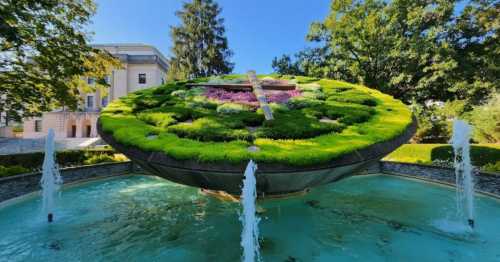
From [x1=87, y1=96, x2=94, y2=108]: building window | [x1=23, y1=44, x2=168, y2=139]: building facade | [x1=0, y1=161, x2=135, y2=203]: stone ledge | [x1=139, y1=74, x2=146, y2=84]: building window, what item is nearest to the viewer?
[x1=0, y1=161, x2=135, y2=203]: stone ledge

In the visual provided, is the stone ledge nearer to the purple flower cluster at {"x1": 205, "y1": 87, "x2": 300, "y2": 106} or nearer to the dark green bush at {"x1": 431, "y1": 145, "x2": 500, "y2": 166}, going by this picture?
the purple flower cluster at {"x1": 205, "y1": 87, "x2": 300, "y2": 106}

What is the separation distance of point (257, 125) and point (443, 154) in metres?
11.0

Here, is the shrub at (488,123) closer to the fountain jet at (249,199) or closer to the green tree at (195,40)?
the fountain jet at (249,199)

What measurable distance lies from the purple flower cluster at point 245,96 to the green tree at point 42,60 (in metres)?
7.66

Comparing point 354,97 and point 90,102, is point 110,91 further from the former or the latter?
point 354,97

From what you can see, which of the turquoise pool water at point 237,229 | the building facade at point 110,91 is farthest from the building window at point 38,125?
the turquoise pool water at point 237,229

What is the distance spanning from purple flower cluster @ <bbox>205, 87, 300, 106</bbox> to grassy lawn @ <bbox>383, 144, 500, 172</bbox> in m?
8.13

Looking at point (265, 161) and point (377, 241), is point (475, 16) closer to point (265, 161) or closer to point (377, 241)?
point (377, 241)

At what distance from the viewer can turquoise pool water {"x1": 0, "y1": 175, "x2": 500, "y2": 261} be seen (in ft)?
13.7

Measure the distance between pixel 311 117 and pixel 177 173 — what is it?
3.08 metres

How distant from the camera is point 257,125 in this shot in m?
5.28

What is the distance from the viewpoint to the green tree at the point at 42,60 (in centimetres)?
1016

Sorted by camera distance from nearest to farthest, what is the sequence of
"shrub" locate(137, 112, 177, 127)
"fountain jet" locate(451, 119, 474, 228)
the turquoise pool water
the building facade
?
the turquoise pool water
"shrub" locate(137, 112, 177, 127)
"fountain jet" locate(451, 119, 474, 228)
the building facade

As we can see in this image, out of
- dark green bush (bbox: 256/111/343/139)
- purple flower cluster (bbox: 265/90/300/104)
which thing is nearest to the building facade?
purple flower cluster (bbox: 265/90/300/104)
